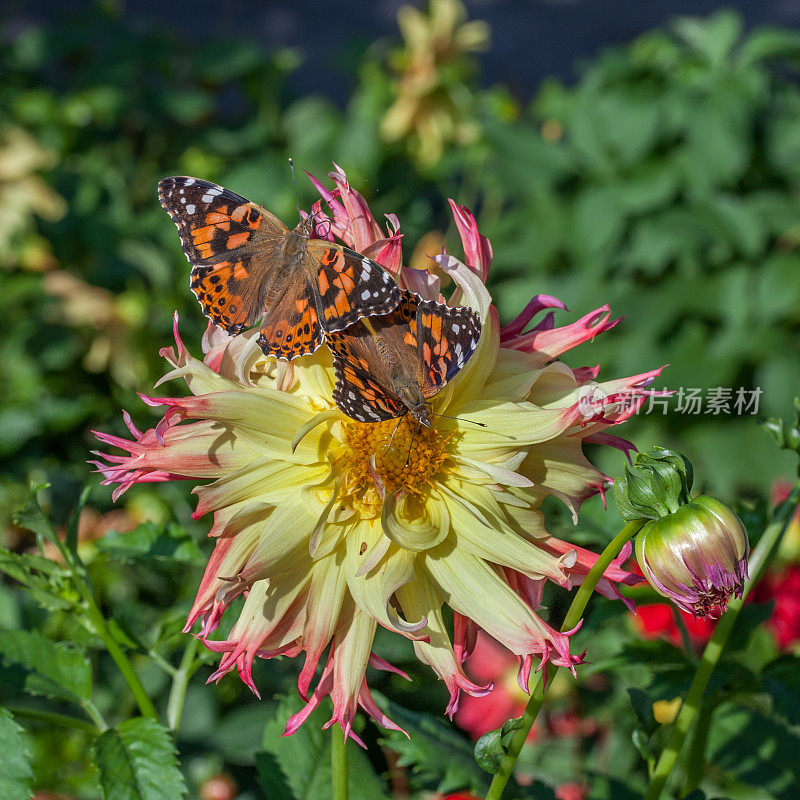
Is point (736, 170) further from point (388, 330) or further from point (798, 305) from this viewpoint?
point (388, 330)

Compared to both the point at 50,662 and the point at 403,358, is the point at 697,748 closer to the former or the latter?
the point at 403,358

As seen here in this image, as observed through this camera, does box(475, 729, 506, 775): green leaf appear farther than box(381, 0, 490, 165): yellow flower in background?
No

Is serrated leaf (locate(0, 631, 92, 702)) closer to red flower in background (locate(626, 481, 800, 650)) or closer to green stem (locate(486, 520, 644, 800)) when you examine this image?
green stem (locate(486, 520, 644, 800))

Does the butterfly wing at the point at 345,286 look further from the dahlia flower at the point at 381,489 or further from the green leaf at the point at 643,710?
the green leaf at the point at 643,710

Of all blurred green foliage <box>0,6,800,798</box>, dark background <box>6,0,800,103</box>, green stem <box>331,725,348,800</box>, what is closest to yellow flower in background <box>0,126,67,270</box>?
blurred green foliage <box>0,6,800,798</box>

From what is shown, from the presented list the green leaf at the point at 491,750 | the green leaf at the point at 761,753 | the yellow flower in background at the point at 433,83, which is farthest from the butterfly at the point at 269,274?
the yellow flower in background at the point at 433,83

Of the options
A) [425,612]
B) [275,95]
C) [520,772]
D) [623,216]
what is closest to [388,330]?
[425,612]

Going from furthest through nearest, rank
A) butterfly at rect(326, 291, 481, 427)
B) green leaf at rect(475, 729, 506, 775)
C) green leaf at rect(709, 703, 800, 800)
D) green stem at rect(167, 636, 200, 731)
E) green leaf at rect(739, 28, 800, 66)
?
green leaf at rect(739, 28, 800, 66) < green leaf at rect(709, 703, 800, 800) < green stem at rect(167, 636, 200, 731) < butterfly at rect(326, 291, 481, 427) < green leaf at rect(475, 729, 506, 775)
